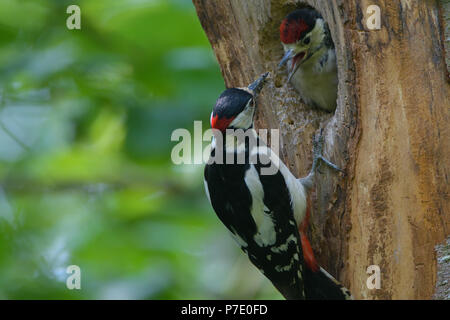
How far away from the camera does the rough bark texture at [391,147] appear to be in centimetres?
269

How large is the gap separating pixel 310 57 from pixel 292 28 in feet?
1.24

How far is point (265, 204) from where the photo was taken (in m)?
3.13

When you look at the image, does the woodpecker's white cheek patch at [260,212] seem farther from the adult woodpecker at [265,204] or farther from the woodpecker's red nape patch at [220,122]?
the woodpecker's red nape patch at [220,122]

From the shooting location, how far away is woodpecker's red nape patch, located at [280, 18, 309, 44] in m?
3.44

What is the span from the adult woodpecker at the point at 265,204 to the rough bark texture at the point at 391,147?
18 cm

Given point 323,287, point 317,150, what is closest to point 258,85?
point 317,150

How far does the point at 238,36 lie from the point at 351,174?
118 cm

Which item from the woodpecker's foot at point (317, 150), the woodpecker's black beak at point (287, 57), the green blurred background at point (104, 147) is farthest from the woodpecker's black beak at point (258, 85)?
the green blurred background at point (104, 147)

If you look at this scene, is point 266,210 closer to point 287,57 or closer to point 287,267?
point 287,267

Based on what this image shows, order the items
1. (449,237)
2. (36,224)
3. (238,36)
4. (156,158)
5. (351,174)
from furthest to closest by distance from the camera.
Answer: (36,224)
(156,158)
(238,36)
(351,174)
(449,237)

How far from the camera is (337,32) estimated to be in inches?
116
